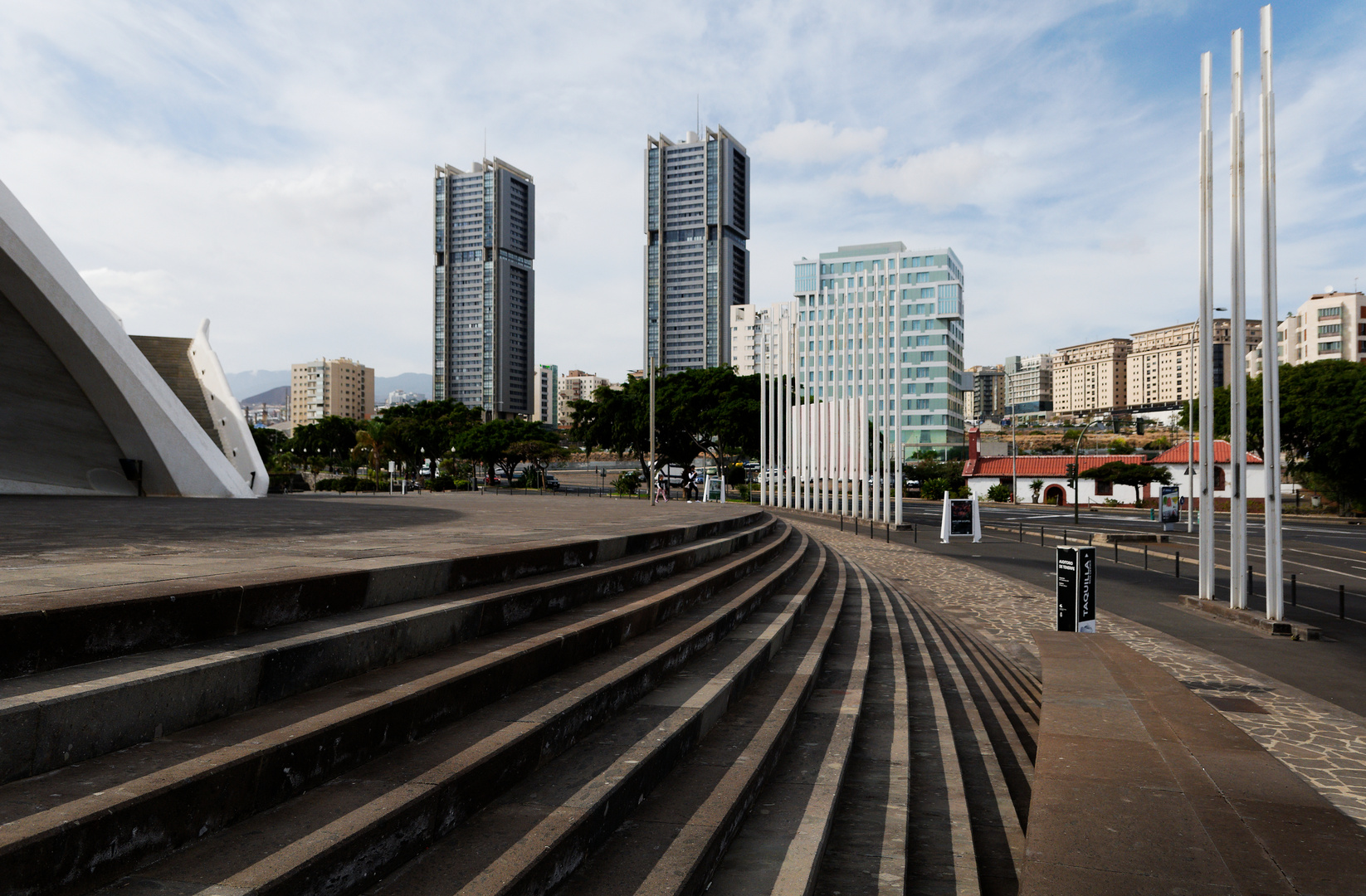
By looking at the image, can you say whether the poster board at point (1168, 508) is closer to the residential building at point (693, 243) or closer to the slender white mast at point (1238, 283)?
the slender white mast at point (1238, 283)

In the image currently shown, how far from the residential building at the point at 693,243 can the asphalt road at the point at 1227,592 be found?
130m

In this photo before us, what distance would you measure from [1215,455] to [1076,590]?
5456cm

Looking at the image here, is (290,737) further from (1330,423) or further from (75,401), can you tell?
(1330,423)

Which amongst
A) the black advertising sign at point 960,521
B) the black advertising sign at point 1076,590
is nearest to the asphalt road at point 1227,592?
the black advertising sign at point 960,521

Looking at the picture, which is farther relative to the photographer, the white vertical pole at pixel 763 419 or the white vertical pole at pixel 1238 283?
the white vertical pole at pixel 763 419

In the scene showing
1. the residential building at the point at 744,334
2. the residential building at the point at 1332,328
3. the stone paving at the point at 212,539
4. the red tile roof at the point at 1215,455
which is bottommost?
the stone paving at the point at 212,539

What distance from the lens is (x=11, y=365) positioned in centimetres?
1524

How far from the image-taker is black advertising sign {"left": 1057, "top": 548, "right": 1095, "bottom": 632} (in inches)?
416

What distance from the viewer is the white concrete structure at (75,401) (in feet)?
46.2

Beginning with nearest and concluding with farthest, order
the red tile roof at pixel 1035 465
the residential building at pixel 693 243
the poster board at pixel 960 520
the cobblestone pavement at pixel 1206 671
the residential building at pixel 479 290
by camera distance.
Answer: the cobblestone pavement at pixel 1206 671, the poster board at pixel 960 520, the red tile roof at pixel 1035 465, the residential building at pixel 693 243, the residential building at pixel 479 290

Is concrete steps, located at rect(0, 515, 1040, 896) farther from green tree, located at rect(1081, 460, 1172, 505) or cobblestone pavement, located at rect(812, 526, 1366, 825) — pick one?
green tree, located at rect(1081, 460, 1172, 505)

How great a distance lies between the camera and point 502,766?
314 cm

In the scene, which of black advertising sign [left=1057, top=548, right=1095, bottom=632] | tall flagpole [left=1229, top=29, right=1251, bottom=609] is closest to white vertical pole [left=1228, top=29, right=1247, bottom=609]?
tall flagpole [left=1229, top=29, right=1251, bottom=609]

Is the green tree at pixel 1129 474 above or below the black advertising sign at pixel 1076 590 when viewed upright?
above
